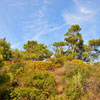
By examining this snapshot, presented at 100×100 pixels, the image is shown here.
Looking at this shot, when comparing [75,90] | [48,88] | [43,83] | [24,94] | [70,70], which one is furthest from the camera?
[70,70]

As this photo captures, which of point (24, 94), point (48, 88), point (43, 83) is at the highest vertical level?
point (43, 83)

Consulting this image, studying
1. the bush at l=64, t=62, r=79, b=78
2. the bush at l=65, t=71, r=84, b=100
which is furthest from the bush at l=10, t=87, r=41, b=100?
the bush at l=64, t=62, r=79, b=78

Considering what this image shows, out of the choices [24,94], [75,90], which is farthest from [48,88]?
[75,90]

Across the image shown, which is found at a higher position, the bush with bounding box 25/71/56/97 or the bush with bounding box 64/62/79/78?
the bush with bounding box 64/62/79/78

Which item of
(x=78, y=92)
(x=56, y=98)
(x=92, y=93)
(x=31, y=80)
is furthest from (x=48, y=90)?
(x=92, y=93)

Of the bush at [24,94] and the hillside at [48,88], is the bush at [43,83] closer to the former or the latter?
the hillside at [48,88]

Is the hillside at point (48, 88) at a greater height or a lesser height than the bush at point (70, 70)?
lesser

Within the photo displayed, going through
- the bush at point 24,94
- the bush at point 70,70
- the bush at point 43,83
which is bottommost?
the bush at point 24,94

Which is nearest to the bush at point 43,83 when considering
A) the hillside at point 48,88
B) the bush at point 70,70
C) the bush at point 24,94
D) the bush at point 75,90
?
the hillside at point 48,88

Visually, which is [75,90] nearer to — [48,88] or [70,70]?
[48,88]

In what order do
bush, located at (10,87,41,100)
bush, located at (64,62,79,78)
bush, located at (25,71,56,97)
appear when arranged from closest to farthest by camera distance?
bush, located at (10,87,41,100) → bush, located at (25,71,56,97) → bush, located at (64,62,79,78)

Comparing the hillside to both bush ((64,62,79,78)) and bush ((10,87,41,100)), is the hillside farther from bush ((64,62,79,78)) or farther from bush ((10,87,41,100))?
bush ((64,62,79,78))

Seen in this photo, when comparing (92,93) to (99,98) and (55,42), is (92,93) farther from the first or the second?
(55,42)

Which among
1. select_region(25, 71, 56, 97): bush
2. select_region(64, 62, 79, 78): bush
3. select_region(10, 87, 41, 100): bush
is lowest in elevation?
select_region(10, 87, 41, 100): bush
